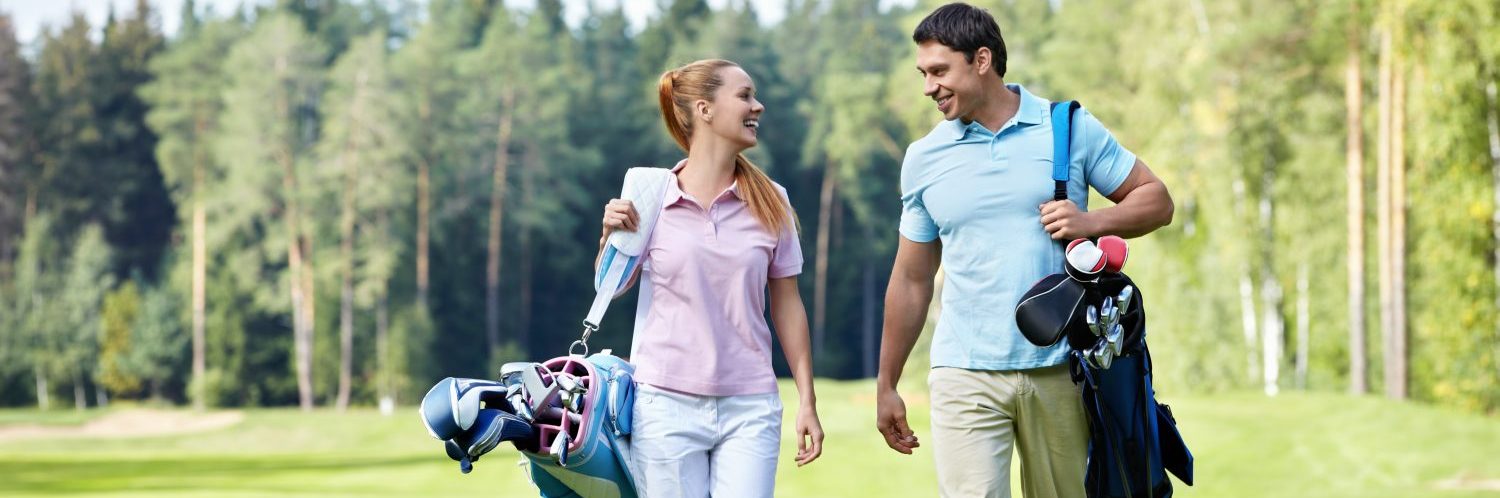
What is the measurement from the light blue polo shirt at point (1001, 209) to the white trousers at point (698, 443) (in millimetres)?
517

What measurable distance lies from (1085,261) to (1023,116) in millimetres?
488

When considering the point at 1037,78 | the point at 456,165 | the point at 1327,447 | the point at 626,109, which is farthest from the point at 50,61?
the point at 1327,447

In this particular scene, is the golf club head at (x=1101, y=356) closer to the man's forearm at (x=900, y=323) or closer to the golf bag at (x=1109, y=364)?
the golf bag at (x=1109, y=364)

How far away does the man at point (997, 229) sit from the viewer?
4141mm

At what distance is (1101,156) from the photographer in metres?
4.19

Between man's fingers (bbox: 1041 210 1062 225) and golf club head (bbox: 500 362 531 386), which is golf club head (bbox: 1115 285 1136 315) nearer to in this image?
man's fingers (bbox: 1041 210 1062 225)

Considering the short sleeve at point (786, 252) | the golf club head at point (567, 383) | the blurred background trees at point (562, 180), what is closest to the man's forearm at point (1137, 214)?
the short sleeve at point (786, 252)

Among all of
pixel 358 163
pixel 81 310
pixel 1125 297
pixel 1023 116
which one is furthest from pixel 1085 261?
pixel 81 310

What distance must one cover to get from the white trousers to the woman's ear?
69cm

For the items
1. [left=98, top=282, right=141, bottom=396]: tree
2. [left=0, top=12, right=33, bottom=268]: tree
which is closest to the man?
[left=98, top=282, right=141, bottom=396]: tree

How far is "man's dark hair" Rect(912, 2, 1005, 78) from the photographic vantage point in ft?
13.8

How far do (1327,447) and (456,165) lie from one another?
35.0 meters

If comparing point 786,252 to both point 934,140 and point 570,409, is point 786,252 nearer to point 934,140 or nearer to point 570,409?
point 934,140

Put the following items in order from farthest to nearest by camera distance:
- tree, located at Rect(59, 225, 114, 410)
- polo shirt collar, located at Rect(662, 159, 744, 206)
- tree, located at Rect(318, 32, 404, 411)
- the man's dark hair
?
tree, located at Rect(59, 225, 114, 410)
tree, located at Rect(318, 32, 404, 411)
polo shirt collar, located at Rect(662, 159, 744, 206)
the man's dark hair
